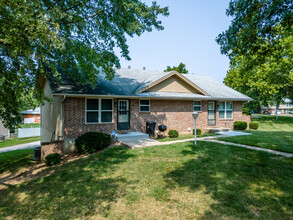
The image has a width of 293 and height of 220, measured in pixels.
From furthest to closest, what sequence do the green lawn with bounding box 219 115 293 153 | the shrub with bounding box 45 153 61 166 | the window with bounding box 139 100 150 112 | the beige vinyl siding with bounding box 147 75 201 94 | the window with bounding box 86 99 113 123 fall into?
1. the beige vinyl siding with bounding box 147 75 201 94
2. the window with bounding box 139 100 150 112
3. the window with bounding box 86 99 113 123
4. the green lawn with bounding box 219 115 293 153
5. the shrub with bounding box 45 153 61 166

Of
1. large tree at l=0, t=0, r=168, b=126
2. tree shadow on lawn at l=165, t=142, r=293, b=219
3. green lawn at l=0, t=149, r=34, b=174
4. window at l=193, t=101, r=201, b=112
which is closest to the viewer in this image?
tree shadow on lawn at l=165, t=142, r=293, b=219

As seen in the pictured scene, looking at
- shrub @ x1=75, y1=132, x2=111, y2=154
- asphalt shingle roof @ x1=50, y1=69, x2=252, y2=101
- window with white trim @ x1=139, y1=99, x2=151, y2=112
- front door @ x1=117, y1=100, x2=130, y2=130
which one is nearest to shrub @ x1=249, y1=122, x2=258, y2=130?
asphalt shingle roof @ x1=50, y1=69, x2=252, y2=101

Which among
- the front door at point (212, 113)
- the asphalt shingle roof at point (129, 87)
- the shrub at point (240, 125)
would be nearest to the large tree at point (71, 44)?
the asphalt shingle roof at point (129, 87)

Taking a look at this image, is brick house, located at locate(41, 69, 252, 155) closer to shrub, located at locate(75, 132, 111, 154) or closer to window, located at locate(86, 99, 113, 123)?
window, located at locate(86, 99, 113, 123)

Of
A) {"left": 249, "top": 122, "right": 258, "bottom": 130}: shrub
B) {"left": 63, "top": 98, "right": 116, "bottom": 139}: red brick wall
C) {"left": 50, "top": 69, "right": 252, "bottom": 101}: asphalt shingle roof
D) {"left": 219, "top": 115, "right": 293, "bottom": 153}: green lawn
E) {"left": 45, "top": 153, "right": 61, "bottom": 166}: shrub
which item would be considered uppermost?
{"left": 50, "top": 69, "right": 252, "bottom": 101}: asphalt shingle roof

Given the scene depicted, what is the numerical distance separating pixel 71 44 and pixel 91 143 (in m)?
5.19

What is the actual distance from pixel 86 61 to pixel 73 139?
500 centimetres

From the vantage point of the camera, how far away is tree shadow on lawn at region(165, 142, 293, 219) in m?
4.21

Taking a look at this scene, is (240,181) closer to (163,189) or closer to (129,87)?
(163,189)

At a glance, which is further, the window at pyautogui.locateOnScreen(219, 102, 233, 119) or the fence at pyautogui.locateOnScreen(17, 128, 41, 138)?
the fence at pyautogui.locateOnScreen(17, 128, 41, 138)

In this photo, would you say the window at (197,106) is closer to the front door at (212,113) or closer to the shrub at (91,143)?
the front door at (212,113)

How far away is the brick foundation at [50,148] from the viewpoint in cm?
989

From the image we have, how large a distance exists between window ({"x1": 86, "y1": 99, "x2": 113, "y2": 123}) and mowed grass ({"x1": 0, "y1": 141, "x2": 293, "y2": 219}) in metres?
4.22

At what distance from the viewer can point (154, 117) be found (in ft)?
46.8
